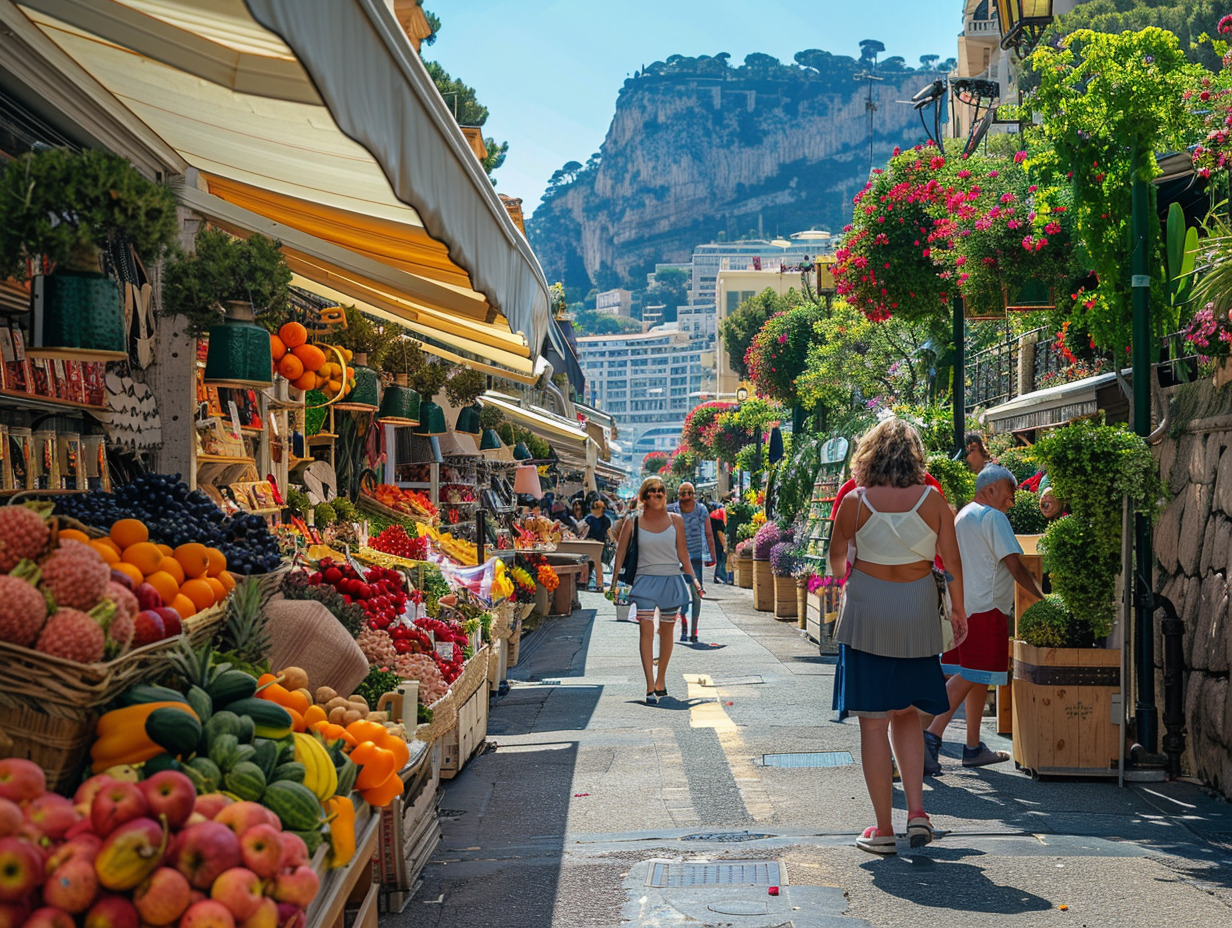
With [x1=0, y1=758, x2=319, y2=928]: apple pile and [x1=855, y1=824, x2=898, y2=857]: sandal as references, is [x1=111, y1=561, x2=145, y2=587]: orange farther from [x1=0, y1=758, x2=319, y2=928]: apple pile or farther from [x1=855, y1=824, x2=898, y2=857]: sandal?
[x1=855, y1=824, x2=898, y2=857]: sandal

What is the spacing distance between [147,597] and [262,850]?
41.3 inches

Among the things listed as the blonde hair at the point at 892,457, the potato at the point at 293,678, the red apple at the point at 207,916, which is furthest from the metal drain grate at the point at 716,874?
the red apple at the point at 207,916

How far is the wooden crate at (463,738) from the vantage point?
639cm

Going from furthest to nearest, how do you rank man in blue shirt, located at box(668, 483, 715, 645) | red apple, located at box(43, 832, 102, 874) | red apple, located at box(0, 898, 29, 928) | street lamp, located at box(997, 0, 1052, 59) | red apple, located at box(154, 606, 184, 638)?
man in blue shirt, located at box(668, 483, 715, 645) < street lamp, located at box(997, 0, 1052, 59) < red apple, located at box(154, 606, 184, 638) < red apple, located at box(43, 832, 102, 874) < red apple, located at box(0, 898, 29, 928)

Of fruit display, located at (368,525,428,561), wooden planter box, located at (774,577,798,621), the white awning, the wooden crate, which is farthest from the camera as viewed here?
wooden planter box, located at (774,577,798,621)

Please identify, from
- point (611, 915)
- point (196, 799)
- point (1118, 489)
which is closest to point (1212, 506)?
point (1118, 489)

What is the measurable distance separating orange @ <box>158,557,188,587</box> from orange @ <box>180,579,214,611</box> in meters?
0.03

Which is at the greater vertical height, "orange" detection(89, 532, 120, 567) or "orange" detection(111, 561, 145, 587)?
"orange" detection(89, 532, 120, 567)

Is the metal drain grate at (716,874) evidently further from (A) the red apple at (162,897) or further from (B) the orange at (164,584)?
(A) the red apple at (162,897)

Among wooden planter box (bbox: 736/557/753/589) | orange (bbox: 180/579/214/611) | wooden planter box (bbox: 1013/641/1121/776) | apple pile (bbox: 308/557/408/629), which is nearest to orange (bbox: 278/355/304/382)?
apple pile (bbox: 308/557/408/629)

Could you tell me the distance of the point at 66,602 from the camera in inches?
115

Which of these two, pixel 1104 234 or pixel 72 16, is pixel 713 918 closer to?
pixel 72 16

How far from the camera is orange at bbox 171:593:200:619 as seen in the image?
11.7 ft

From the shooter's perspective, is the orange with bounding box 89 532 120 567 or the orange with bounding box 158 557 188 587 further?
the orange with bounding box 158 557 188 587
